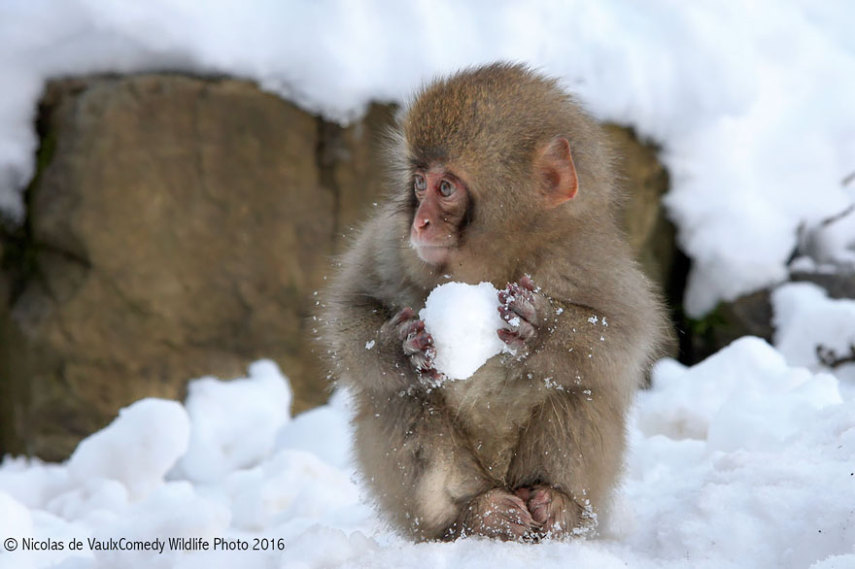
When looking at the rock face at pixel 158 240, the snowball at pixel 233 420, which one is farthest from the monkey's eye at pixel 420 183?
the rock face at pixel 158 240

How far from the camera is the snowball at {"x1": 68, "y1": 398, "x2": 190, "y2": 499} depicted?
4.01 m

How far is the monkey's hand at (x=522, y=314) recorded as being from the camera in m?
2.55

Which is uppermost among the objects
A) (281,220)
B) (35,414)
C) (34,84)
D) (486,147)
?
(486,147)

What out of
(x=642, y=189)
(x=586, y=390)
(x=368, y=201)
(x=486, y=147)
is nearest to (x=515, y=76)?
(x=486, y=147)

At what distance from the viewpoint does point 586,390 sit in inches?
109

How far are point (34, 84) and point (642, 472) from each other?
4.09 meters

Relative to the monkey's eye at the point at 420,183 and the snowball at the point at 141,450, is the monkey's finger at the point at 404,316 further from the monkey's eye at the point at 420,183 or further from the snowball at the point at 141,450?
the snowball at the point at 141,450

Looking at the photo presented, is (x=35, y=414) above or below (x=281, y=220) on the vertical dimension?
below

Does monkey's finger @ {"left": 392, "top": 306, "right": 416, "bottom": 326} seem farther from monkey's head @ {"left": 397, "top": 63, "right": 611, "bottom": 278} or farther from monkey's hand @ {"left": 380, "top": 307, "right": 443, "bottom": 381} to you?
monkey's head @ {"left": 397, "top": 63, "right": 611, "bottom": 278}

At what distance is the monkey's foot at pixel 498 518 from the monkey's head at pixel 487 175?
666 millimetres

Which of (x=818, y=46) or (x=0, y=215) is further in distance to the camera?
(x=818, y=46)

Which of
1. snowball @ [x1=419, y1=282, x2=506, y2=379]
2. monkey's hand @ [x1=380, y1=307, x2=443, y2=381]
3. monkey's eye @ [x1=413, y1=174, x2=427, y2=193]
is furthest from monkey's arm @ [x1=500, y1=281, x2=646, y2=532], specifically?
monkey's eye @ [x1=413, y1=174, x2=427, y2=193]

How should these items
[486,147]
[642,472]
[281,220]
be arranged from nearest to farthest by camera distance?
[486,147]
[642,472]
[281,220]

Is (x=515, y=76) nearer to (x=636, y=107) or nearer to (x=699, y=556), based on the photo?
(x=699, y=556)
